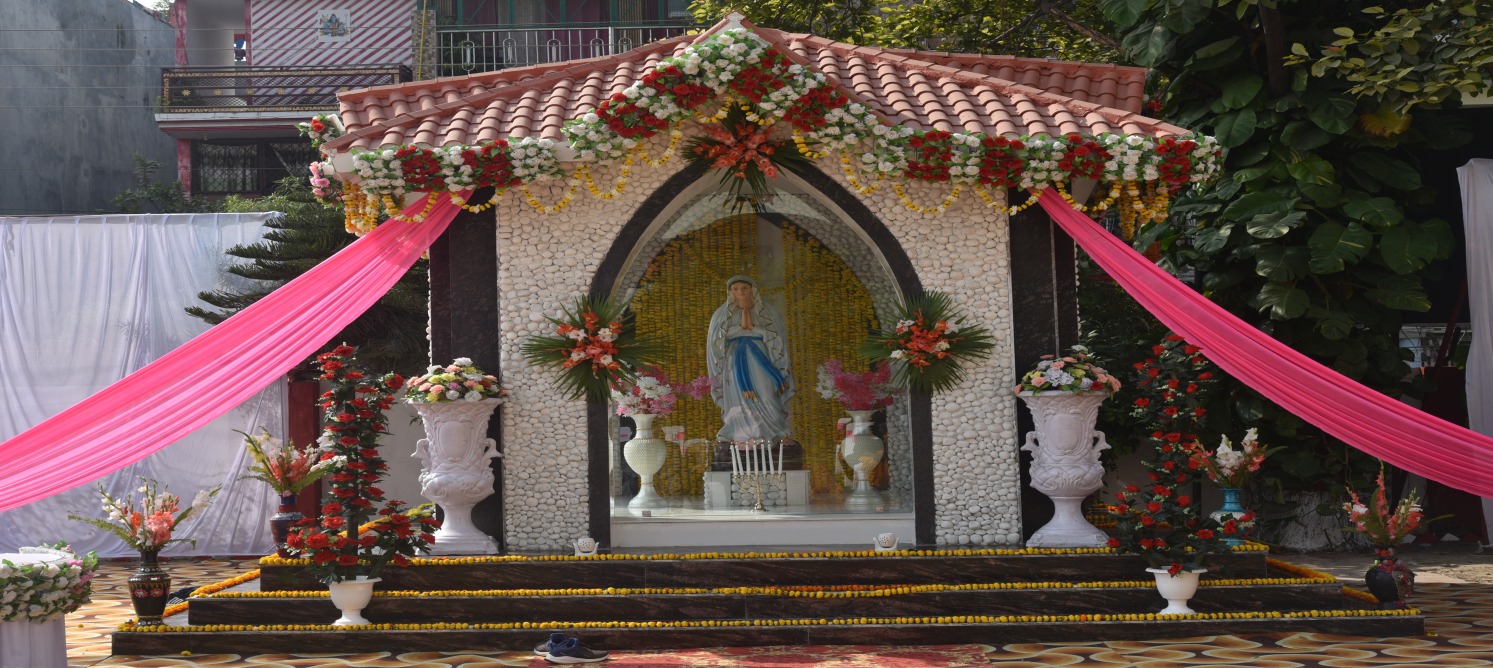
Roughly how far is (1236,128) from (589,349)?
19.2ft

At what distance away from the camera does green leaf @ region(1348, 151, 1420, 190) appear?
1126 cm

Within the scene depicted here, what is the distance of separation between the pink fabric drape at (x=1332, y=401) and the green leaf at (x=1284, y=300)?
113 inches

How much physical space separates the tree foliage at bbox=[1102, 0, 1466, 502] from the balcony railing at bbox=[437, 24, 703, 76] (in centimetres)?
851

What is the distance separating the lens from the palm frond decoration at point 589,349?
9109 millimetres

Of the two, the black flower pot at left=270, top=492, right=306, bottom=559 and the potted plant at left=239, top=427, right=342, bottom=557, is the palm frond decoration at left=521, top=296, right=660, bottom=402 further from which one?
the black flower pot at left=270, top=492, right=306, bottom=559

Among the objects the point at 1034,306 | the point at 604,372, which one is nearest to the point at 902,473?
the point at 1034,306

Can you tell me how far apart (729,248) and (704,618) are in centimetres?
377

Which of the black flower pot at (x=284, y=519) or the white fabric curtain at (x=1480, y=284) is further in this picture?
the white fabric curtain at (x=1480, y=284)

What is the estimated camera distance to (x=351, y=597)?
8.16 metres

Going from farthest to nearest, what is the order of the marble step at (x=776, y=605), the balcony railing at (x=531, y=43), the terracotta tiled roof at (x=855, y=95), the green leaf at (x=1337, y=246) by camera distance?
the balcony railing at (x=531, y=43), the green leaf at (x=1337, y=246), the terracotta tiled roof at (x=855, y=95), the marble step at (x=776, y=605)

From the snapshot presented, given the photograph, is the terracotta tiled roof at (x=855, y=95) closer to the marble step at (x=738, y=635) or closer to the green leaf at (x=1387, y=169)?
the green leaf at (x=1387, y=169)

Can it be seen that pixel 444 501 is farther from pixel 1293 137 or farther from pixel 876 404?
pixel 1293 137

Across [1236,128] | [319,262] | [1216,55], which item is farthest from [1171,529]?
[319,262]

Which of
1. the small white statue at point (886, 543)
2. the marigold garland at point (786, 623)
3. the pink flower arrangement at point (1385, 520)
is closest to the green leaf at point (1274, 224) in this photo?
the pink flower arrangement at point (1385, 520)
